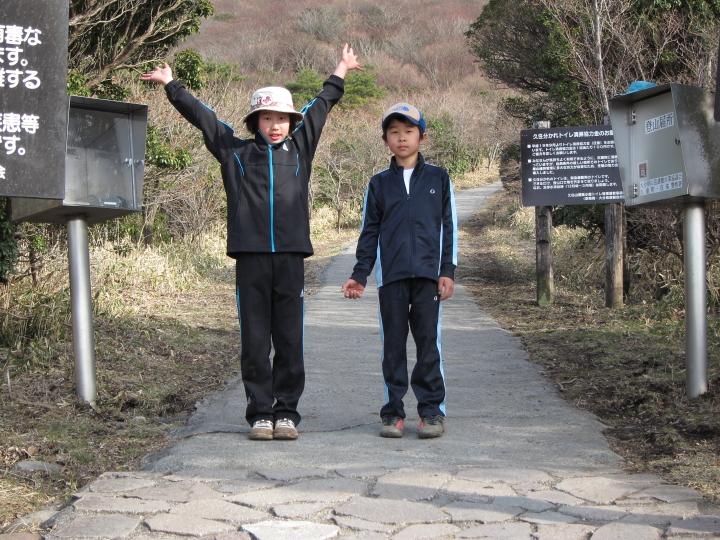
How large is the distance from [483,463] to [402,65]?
241ft

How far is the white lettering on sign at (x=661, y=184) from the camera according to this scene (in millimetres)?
5133

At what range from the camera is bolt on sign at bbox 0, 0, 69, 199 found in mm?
4074

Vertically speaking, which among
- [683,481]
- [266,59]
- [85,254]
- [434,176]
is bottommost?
[683,481]

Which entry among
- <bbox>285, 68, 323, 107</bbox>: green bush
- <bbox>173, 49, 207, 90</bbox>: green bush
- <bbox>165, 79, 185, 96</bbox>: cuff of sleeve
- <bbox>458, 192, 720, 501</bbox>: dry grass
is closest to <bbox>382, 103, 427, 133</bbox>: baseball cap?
<bbox>165, 79, 185, 96</bbox>: cuff of sleeve

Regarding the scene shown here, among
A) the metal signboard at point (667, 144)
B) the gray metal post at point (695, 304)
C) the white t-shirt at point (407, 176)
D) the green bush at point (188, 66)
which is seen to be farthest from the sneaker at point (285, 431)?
the green bush at point (188, 66)

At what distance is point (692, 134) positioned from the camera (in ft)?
16.8

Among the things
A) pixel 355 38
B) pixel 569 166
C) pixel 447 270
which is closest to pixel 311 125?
pixel 447 270

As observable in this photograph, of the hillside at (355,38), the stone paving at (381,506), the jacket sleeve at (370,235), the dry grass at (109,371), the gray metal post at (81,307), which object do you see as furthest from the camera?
the hillside at (355,38)

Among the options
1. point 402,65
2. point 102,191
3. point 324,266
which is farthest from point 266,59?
point 102,191

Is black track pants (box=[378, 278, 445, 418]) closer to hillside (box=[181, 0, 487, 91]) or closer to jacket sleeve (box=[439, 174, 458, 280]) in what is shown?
jacket sleeve (box=[439, 174, 458, 280])

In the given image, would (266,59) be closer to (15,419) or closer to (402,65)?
(402,65)

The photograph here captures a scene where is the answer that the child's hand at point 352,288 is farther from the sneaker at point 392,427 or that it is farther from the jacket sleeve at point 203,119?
the jacket sleeve at point 203,119

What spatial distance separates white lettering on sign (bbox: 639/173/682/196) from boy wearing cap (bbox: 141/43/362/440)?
2.21 m

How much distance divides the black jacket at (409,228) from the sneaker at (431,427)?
31.1 inches
